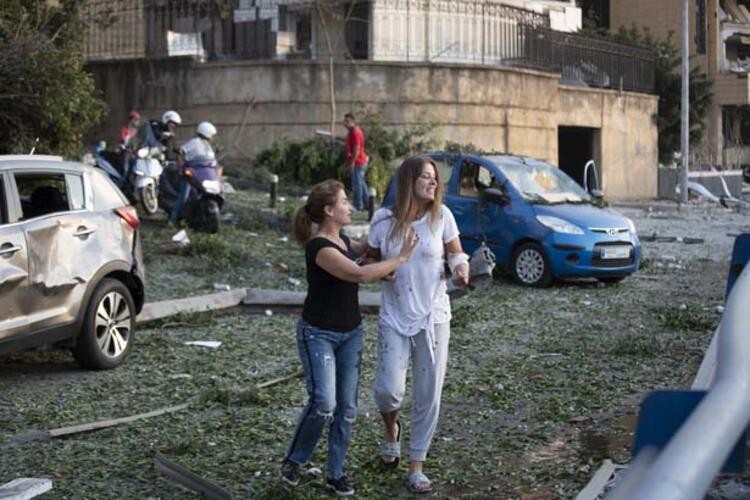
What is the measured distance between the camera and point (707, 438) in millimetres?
1792

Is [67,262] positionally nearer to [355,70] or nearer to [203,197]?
[203,197]

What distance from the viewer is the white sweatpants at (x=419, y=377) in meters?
6.09

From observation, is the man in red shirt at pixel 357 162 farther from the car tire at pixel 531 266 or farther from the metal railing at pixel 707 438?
the metal railing at pixel 707 438

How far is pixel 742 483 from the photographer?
540 centimetres

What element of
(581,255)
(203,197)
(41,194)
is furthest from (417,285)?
(203,197)

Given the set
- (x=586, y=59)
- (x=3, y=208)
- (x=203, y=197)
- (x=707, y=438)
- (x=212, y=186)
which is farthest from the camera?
(x=586, y=59)

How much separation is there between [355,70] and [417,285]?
18482 millimetres

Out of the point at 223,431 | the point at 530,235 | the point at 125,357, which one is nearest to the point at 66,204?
the point at 125,357

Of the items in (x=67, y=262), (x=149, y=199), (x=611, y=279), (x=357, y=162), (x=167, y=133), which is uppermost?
(x=167, y=133)

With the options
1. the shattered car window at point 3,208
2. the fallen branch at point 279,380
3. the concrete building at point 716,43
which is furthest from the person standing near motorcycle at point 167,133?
the concrete building at point 716,43

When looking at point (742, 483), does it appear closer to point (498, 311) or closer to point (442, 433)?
point (442, 433)

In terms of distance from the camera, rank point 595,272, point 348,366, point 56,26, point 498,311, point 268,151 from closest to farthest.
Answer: point 348,366 → point 498,311 → point 595,272 → point 56,26 → point 268,151

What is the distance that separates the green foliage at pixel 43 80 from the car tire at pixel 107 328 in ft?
17.2

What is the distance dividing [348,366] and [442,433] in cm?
154
